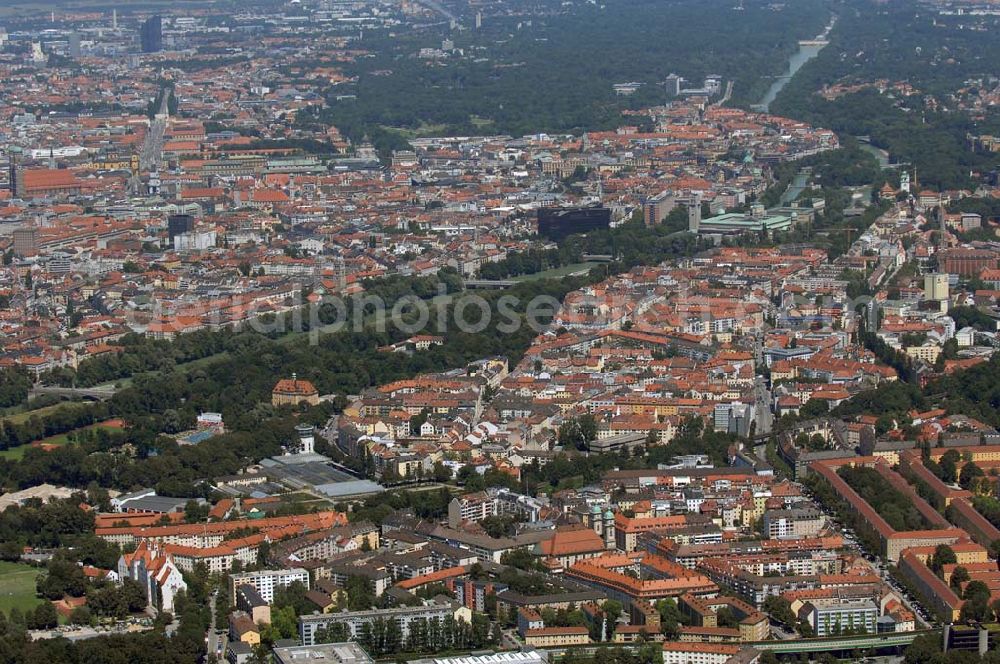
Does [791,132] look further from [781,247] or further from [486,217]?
[781,247]

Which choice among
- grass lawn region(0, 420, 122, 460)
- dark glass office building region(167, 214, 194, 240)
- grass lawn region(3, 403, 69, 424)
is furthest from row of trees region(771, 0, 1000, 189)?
grass lawn region(0, 420, 122, 460)

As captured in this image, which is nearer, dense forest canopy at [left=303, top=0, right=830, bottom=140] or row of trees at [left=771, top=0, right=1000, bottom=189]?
row of trees at [left=771, top=0, right=1000, bottom=189]

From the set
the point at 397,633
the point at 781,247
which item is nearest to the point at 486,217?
the point at 781,247

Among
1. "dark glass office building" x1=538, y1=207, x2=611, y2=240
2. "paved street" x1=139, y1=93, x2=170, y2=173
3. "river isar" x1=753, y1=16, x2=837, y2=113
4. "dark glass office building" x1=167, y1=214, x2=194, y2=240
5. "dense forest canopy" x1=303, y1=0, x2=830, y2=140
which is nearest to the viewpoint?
"dark glass office building" x1=538, y1=207, x2=611, y2=240

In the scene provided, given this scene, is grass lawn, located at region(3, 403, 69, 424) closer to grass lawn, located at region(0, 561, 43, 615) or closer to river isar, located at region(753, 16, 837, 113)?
grass lawn, located at region(0, 561, 43, 615)

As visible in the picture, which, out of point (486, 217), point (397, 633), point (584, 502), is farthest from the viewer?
point (486, 217)

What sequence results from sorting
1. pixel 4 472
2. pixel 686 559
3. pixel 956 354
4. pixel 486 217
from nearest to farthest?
pixel 686 559 < pixel 4 472 < pixel 956 354 < pixel 486 217

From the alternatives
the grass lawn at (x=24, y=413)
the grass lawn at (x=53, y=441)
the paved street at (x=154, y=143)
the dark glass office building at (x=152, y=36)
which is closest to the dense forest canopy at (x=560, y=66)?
the paved street at (x=154, y=143)
